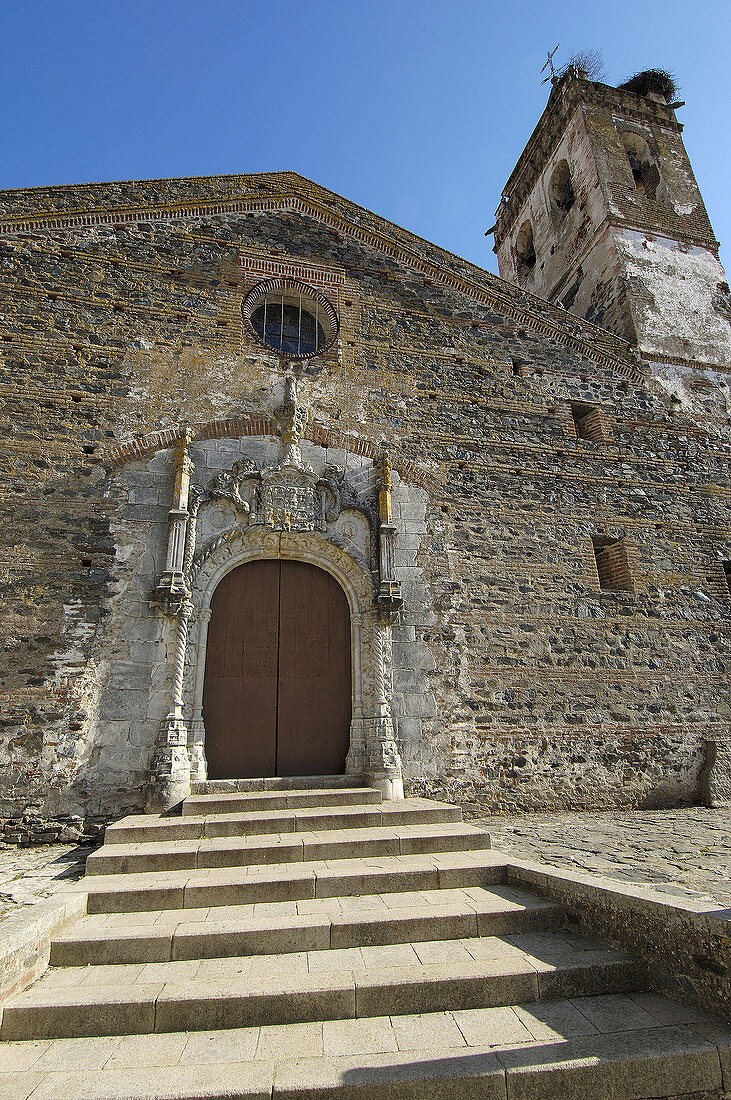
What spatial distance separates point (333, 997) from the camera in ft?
9.67

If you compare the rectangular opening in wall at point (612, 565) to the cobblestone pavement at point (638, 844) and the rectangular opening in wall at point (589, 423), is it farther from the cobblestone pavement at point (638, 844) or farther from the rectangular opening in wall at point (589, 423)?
the cobblestone pavement at point (638, 844)

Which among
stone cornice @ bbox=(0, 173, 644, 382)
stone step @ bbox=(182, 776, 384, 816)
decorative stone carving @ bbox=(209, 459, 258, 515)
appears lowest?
stone step @ bbox=(182, 776, 384, 816)

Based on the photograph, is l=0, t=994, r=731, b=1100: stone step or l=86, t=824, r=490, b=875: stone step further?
l=86, t=824, r=490, b=875: stone step

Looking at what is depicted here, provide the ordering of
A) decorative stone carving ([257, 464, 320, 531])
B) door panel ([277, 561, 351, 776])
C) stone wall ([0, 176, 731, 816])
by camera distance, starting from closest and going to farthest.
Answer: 1. stone wall ([0, 176, 731, 816])
2. door panel ([277, 561, 351, 776])
3. decorative stone carving ([257, 464, 320, 531])

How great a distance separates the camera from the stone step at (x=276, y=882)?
13.1 feet

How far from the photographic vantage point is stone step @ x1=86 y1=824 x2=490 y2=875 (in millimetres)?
4559

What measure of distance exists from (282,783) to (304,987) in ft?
11.0

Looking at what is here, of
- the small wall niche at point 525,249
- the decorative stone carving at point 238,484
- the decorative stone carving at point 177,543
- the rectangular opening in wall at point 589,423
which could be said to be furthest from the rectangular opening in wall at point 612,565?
the small wall niche at point 525,249

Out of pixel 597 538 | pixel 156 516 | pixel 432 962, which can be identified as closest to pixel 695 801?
pixel 597 538

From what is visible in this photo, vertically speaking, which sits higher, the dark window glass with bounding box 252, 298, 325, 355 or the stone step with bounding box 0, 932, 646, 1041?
the dark window glass with bounding box 252, 298, 325, 355

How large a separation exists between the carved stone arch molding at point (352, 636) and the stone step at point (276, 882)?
6.21 feet

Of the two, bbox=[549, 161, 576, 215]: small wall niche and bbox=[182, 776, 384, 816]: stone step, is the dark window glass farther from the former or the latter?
bbox=[549, 161, 576, 215]: small wall niche

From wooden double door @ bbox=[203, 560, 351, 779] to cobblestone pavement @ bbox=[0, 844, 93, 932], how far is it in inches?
63.1

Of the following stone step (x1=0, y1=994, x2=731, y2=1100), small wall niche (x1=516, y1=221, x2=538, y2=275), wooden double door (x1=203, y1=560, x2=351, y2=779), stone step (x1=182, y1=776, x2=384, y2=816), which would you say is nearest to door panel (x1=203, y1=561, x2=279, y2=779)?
wooden double door (x1=203, y1=560, x2=351, y2=779)
